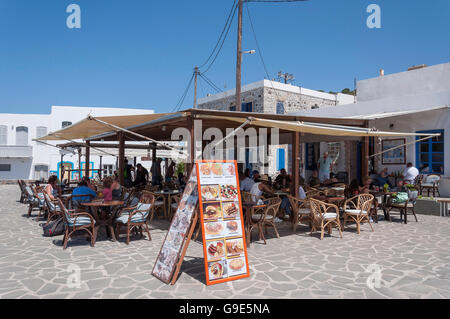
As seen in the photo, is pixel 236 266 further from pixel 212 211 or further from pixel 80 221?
pixel 80 221

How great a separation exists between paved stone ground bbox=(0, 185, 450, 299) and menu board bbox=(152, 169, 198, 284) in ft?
0.46

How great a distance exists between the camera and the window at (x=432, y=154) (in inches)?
401

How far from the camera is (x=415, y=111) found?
991 cm

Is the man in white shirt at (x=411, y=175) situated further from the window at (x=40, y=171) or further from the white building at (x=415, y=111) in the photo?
the window at (x=40, y=171)

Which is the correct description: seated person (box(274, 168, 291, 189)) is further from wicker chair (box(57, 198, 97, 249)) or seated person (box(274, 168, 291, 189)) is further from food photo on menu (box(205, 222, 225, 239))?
food photo on menu (box(205, 222, 225, 239))

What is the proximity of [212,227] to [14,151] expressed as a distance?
82.9ft

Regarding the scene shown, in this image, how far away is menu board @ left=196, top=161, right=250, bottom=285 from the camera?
363 centimetres

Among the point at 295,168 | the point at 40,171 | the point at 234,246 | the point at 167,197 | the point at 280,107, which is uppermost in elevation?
the point at 280,107

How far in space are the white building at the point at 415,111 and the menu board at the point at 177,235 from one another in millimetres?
6220

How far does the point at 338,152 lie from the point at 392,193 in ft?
21.4

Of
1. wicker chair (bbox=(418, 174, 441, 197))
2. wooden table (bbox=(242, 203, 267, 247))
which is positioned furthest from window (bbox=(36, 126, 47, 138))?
wicker chair (bbox=(418, 174, 441, 197))

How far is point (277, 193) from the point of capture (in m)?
7.35

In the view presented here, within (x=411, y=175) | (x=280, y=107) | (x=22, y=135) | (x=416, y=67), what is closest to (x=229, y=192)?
(x=411, y=175)
